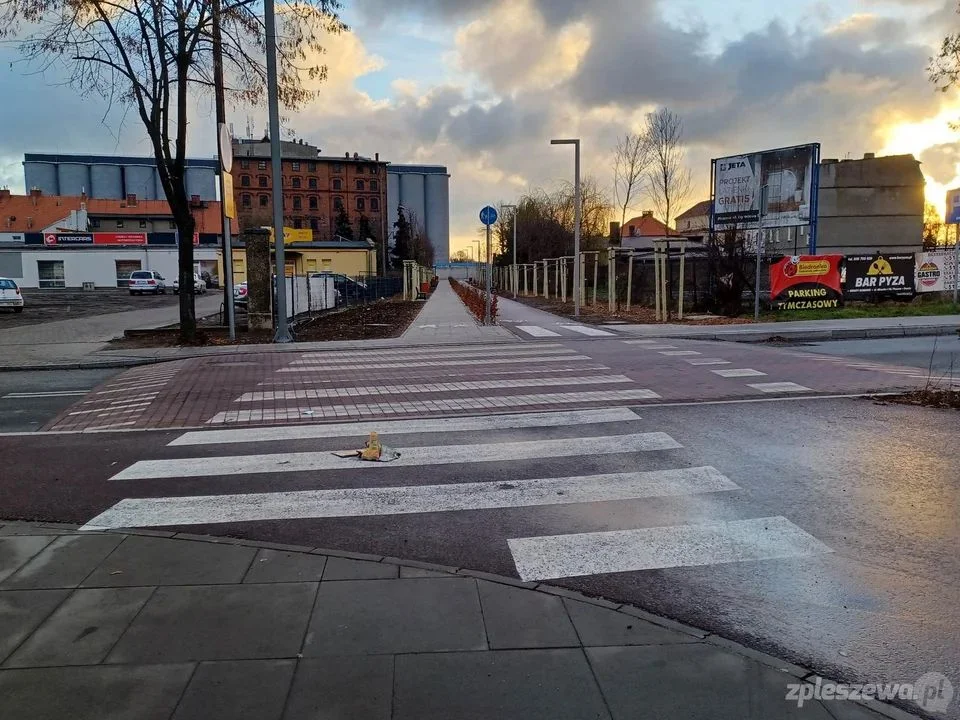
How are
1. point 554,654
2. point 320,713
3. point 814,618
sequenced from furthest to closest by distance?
point 814,618
point 554,654
point 320,713

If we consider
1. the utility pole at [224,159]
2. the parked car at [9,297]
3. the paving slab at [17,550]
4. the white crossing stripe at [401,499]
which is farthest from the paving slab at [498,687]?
the parked car at [9,297]

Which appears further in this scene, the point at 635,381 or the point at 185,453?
the point at 635,381

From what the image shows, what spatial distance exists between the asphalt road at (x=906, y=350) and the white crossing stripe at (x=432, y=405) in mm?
6100

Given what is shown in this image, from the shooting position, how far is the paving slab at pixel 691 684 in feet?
9.13

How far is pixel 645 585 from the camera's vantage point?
395 cm

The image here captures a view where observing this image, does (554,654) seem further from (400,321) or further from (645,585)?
(400,321)

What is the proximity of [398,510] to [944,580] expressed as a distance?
3470 millimetres

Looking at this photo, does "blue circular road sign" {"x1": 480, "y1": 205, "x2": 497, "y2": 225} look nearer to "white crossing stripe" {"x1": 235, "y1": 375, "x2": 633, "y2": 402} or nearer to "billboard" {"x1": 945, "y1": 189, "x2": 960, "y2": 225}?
"white crossing stripe" {"x1": 235, "y1": 375, "x2": 633, "y2": 402}

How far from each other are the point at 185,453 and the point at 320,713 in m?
4.79

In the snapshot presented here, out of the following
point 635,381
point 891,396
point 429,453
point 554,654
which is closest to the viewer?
point 554,654

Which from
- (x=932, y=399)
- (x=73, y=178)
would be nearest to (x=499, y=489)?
(x=932, y=399)

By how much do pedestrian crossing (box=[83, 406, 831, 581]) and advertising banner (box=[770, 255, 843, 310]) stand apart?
17261 millimetres

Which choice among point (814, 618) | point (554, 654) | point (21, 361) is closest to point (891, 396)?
point (814, 618)

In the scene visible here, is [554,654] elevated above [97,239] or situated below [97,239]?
below
